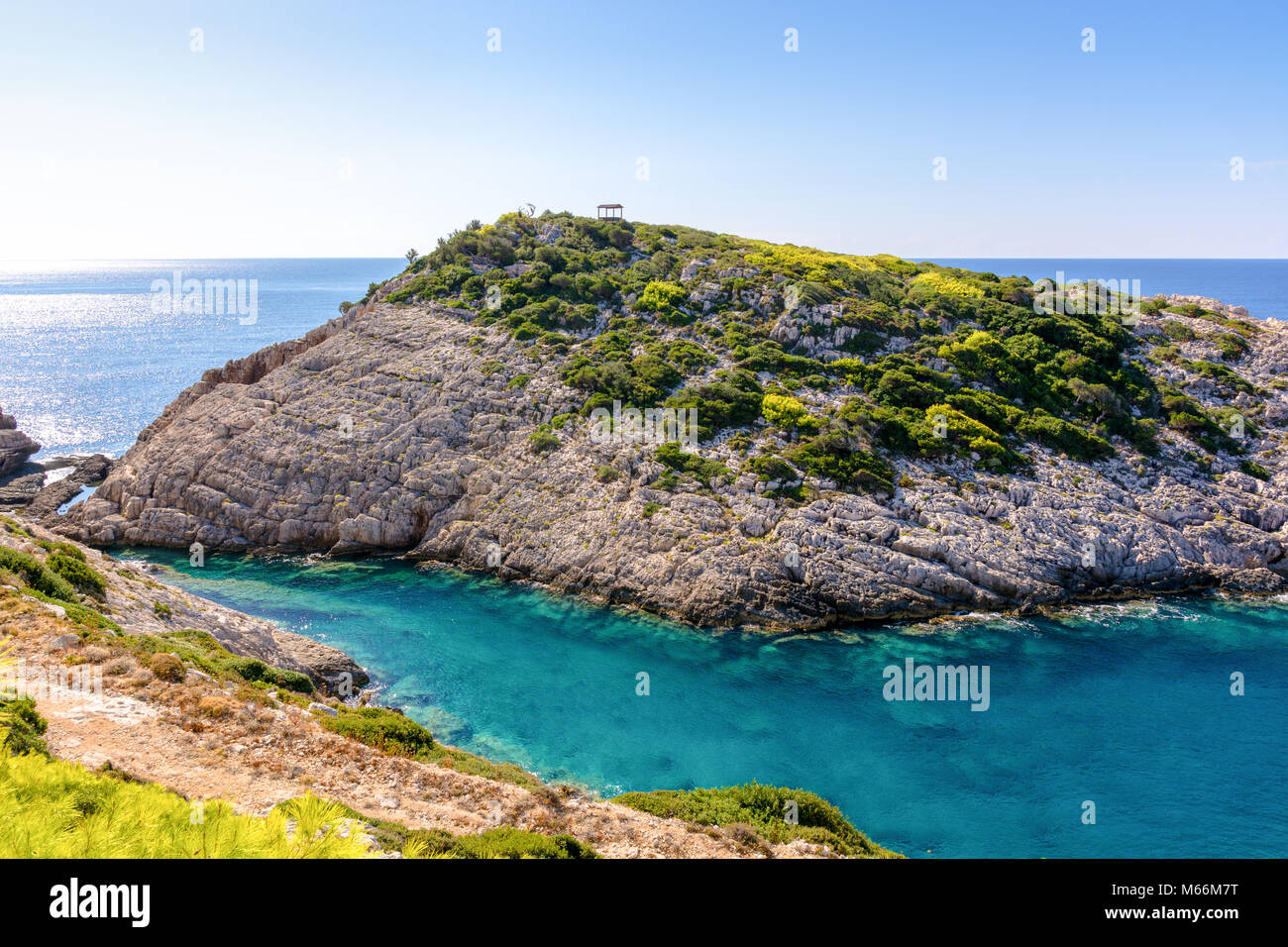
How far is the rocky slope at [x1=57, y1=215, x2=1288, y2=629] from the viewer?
114ft

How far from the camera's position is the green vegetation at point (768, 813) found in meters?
14.9

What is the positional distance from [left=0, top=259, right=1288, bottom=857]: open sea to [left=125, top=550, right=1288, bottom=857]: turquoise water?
0.29ft

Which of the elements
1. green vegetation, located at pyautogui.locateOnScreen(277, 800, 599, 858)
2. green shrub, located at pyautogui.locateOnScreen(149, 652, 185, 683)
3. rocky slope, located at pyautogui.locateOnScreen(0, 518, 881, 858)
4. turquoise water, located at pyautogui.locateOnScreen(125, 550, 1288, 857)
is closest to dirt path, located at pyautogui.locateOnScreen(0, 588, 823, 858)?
rocky slope, located at pyautogui.locateOnScreen(0, 518, 881, 858)

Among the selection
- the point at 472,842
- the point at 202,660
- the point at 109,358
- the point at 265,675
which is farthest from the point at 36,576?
the point at 109,358

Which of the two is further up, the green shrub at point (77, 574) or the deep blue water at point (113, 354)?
the deep blue water at point (113, 354)

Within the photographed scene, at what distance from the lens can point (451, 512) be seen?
41344 mm

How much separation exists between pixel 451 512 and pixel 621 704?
19.6 metres

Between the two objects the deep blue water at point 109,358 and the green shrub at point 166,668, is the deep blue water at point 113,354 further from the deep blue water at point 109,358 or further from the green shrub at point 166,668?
the green shrub at point 166,668

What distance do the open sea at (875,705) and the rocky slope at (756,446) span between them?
103 inches

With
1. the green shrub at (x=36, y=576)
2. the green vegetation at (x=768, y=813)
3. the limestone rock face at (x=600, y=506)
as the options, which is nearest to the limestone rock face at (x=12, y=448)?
the limestone rock face at (x=600, y=506)

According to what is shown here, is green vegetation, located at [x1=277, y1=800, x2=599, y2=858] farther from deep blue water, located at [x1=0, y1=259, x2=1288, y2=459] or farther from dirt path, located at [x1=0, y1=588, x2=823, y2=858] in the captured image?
deep blue water, located at [x1=0, y1=259, x2=1288, y2=459]
